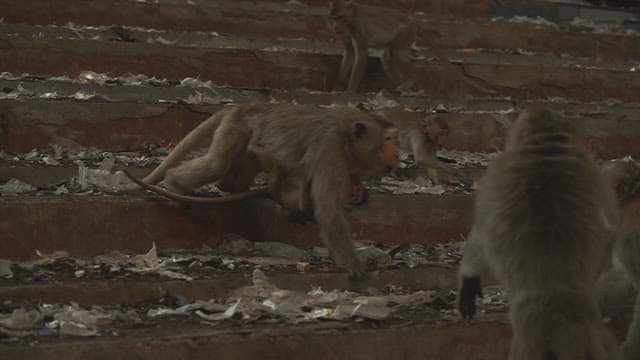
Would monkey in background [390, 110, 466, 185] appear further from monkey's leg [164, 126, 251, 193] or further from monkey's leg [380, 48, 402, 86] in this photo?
monkey's leg [164, 126, 251, 193]

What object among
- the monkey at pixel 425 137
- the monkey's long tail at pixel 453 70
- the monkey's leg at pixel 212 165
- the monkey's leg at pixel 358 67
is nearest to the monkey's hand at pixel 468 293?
the monkey's leg at pixel 212 165

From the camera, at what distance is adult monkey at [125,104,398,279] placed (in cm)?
512

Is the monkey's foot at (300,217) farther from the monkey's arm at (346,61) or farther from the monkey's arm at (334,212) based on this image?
the monkey's arm at (346,61)

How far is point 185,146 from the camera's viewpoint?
5.57m

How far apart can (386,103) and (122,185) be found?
285 centimetres

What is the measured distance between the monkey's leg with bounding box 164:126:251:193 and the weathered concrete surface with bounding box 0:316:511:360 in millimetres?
1391

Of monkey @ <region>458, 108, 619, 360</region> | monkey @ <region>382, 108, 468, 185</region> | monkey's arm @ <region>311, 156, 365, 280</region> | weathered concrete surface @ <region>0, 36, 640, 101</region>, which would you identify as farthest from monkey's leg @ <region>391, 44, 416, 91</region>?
monkey @ <region>458, 108, 619, 360</region>

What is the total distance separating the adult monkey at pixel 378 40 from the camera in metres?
8.49

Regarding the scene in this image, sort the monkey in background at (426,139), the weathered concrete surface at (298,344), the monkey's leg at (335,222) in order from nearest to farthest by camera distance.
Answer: the weathered concrete surface at (298,344) < the monkey's leg at (335,222) < the monkey in background at (426,139)

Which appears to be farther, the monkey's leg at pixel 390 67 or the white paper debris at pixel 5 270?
the monkey's leg at pixel 390 67

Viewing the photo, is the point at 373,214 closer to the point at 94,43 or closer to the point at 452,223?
the point at 452,223

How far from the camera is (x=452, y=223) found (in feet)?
19.7

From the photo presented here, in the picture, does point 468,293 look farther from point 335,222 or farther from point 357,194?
point 357,194

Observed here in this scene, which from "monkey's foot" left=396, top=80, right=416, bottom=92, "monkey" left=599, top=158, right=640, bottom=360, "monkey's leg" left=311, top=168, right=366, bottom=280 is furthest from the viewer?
"monkey's foot" left=396, top=80, right=416, bottom=92
